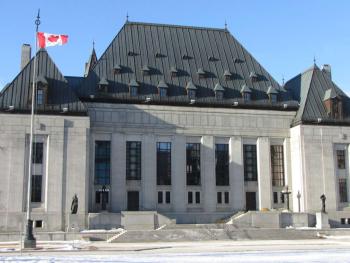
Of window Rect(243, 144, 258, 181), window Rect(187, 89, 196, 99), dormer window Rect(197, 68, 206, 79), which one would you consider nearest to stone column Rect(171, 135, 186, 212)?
window Rect(187, 89, 196, 99)

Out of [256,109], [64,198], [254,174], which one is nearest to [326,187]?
[254,174]

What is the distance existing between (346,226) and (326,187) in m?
4.33

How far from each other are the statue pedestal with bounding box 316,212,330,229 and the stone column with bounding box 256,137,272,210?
553 centimetres

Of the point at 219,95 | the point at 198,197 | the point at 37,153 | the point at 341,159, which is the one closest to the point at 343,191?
the point at 341,159

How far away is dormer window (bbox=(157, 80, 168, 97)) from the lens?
53.2 metres

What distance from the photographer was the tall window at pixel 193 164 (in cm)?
5281

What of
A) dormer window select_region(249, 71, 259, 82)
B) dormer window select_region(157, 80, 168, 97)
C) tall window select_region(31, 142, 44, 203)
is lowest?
tall window select_region(31, 142, 44, 203)

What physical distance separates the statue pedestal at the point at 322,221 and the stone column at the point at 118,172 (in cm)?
1891

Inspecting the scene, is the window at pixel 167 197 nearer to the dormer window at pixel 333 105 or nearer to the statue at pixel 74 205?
the statue at pixel 74 205

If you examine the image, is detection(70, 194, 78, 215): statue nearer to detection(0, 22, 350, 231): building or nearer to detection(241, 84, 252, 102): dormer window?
detection(0, 22, 350, 231): building

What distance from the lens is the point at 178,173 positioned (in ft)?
172

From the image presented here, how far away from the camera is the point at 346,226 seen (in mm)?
51969

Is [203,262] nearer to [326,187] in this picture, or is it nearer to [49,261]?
[49,261]

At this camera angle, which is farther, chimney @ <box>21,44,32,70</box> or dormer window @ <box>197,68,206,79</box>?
chimney @ <box>21,44,32,70</box>
